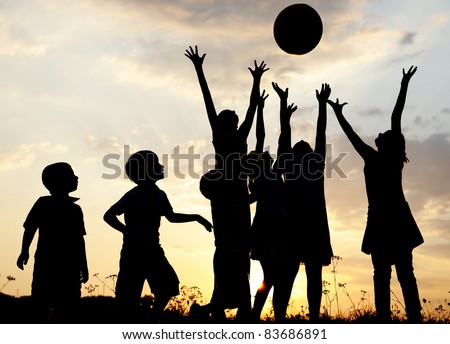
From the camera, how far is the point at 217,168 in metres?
8.62

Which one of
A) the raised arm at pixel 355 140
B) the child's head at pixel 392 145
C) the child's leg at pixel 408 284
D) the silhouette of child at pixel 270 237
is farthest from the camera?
the raised arm at pixel 355 140

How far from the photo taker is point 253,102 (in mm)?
9000

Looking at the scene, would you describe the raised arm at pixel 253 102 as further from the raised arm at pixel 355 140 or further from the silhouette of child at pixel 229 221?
the raised arm at pixel 355 140

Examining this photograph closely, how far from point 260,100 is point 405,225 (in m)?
2.52

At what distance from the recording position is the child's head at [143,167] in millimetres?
8422

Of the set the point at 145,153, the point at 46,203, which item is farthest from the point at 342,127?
the point at 46,203

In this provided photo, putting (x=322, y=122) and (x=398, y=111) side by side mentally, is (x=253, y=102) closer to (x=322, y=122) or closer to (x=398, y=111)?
(x=322, y=122)

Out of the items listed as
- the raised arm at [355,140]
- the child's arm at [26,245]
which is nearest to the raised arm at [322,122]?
the raised arm at [355,140]

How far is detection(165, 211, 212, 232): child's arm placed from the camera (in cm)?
813

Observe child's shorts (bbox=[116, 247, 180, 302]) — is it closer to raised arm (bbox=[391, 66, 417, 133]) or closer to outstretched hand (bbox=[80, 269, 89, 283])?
outstretched hand (bbox=[80, 269, 89, 283])

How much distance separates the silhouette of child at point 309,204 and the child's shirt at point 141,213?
5.61ft
